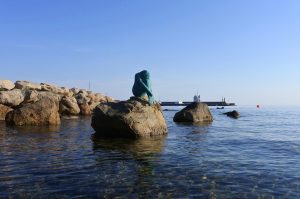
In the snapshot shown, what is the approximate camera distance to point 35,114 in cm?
3197

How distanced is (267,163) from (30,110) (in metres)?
22.6

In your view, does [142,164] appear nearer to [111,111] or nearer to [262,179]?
[262,179]

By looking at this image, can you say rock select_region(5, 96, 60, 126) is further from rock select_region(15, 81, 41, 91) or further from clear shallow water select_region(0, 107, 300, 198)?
rock select_region(15, 81, 41, 91)

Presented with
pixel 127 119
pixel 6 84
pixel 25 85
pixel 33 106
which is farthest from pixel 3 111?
pixel 127 119

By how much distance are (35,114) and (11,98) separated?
8857 mm

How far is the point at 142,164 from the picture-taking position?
1483 cm

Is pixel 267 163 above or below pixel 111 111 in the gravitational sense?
below

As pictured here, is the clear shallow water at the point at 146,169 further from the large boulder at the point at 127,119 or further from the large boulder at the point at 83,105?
the large boulder at the point at 83,105

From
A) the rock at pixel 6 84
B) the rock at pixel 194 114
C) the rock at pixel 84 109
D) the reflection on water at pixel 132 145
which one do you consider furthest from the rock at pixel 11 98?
the reflection on water at pixel 132 145

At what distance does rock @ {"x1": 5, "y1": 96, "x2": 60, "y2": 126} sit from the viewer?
104 ft

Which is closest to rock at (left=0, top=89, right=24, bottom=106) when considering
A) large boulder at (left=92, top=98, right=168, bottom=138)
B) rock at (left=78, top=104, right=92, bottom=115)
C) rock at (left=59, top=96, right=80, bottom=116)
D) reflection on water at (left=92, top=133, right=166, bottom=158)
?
rock at (left=59, top=96, right=80, bottom=116)

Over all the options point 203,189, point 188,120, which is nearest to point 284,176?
point 203,189

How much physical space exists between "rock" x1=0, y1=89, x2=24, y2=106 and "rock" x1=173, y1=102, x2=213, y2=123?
17617 millimetres

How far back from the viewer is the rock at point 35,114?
31812 mm
